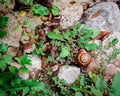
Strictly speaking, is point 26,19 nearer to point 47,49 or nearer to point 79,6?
point 47,49

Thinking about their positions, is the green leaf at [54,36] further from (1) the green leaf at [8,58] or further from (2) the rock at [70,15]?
(1) the green leaf at [8,58]

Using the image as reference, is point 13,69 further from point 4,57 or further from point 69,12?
point 69,12

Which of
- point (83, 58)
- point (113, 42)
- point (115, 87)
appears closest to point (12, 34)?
point (83, 58)

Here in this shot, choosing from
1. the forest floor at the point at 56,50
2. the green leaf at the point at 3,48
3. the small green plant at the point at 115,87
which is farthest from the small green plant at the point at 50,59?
the small green plant at the point at 115,87

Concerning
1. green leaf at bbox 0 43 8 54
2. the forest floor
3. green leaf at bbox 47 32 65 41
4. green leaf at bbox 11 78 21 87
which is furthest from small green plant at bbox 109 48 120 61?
green leaf at bbox 0 43 8 54

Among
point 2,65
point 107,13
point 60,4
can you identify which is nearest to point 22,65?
point 2,65
